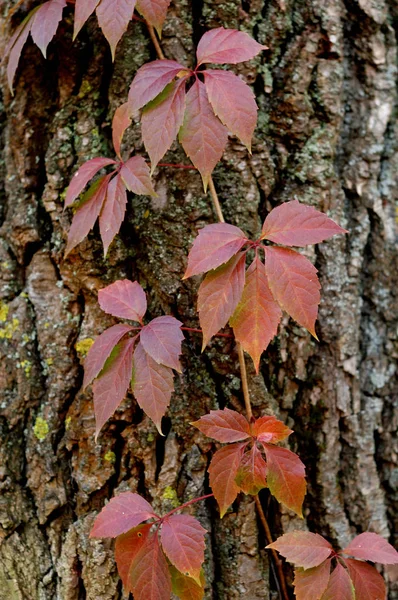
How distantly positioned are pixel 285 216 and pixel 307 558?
66 centimetres

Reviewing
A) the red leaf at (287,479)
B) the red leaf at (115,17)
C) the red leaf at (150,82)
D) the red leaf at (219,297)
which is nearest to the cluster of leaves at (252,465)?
the red leaf at (287,479)

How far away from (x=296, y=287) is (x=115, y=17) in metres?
0.63

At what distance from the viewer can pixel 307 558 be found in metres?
1.05

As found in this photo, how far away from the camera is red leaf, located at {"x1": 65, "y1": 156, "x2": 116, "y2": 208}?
3.84 feet

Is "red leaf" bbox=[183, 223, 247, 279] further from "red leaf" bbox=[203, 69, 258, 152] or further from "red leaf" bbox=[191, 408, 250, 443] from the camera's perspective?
"red leaf" bbox=[191, 408, 250, 443]

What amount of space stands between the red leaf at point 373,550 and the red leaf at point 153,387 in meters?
0.47

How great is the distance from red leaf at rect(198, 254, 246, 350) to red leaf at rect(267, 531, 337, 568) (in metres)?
0.45

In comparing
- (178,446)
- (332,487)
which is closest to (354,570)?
(332,487)

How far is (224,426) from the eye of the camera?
1063mm

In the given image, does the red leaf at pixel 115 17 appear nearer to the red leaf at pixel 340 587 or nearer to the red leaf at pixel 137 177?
the red leaf at pixel 137 177

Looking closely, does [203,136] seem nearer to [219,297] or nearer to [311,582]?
[219,297]

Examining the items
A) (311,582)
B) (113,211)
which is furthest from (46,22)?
(311,582)

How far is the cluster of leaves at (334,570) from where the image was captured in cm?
102

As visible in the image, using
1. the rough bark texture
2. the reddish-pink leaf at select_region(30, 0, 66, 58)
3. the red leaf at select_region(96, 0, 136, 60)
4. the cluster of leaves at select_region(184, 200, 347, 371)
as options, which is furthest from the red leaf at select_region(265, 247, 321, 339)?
the reddish-pink leaf at select_region(30, 0, 66, 58)
